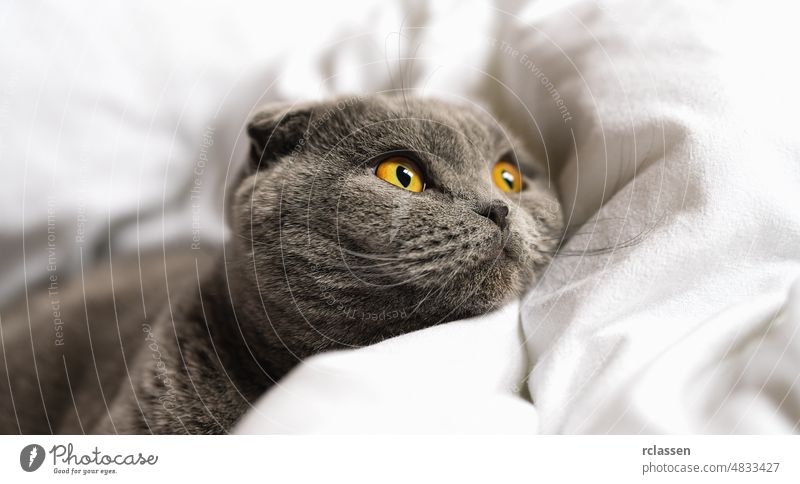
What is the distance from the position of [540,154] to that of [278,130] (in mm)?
335

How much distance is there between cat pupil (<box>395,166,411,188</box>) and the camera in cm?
54

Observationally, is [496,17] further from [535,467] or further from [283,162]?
[535,467]

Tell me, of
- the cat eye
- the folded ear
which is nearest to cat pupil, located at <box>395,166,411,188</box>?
the cat eye

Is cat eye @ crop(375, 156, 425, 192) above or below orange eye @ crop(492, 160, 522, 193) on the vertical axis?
above

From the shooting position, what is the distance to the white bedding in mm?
521

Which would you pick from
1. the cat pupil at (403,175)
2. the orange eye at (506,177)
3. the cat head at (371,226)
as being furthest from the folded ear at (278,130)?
the orange eye at (506,177)

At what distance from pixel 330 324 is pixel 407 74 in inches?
13.9

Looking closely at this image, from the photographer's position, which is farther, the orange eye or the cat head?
the orange eye

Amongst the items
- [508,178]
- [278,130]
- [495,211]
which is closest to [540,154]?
[508,178]

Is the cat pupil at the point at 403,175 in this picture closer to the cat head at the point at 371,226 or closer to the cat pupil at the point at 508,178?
the cat head at the point at 371,226

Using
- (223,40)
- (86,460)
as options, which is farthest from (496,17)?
(86,460)

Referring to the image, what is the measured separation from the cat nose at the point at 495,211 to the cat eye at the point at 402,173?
0.21ft

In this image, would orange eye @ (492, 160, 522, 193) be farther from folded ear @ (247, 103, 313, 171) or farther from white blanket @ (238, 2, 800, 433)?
folded ear @ (247, 103, 313, 171)

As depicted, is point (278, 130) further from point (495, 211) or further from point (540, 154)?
point (540, 154)
